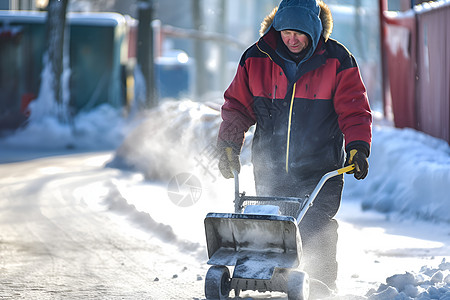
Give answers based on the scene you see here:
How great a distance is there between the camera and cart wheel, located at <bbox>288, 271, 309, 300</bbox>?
4105 millimetres

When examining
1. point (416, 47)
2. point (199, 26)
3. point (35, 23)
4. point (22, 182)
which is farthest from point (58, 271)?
point (199, 26)

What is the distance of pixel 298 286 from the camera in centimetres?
412

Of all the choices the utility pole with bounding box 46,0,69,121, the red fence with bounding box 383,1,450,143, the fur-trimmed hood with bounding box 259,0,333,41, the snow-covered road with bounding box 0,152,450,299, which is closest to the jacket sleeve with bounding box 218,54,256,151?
the fur-trimmed hood with bounding box 259,0,333,41

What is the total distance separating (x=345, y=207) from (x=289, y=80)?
4.30 m

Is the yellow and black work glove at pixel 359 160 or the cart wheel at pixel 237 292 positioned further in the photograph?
the cart wheel at pixel 237 292

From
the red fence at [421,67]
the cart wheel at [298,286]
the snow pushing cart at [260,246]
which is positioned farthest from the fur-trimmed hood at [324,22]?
the red fence at [421,67]

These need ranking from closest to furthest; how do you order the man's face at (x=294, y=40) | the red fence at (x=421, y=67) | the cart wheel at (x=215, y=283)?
the cart wheel at (x=215, y=283) < the man's face at (x=294, y=40) < the red fence at (x=421, y=67)

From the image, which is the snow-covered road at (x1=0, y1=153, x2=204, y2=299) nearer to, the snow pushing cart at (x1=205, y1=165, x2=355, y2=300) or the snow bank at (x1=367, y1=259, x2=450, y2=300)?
the snow pushing cart at (x1=205, y1=165, x2=355, y2=300)

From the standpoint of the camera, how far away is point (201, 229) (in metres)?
7.08

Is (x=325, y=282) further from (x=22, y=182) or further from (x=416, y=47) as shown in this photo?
(x=416, y=47)

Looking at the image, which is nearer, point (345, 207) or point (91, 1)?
point (345, 207)

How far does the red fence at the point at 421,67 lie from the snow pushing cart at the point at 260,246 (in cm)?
616

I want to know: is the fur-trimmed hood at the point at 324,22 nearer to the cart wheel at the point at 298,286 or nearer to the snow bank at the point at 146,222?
the cart wheel at the point at 298,286

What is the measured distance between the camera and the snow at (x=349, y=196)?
5.48 meters
